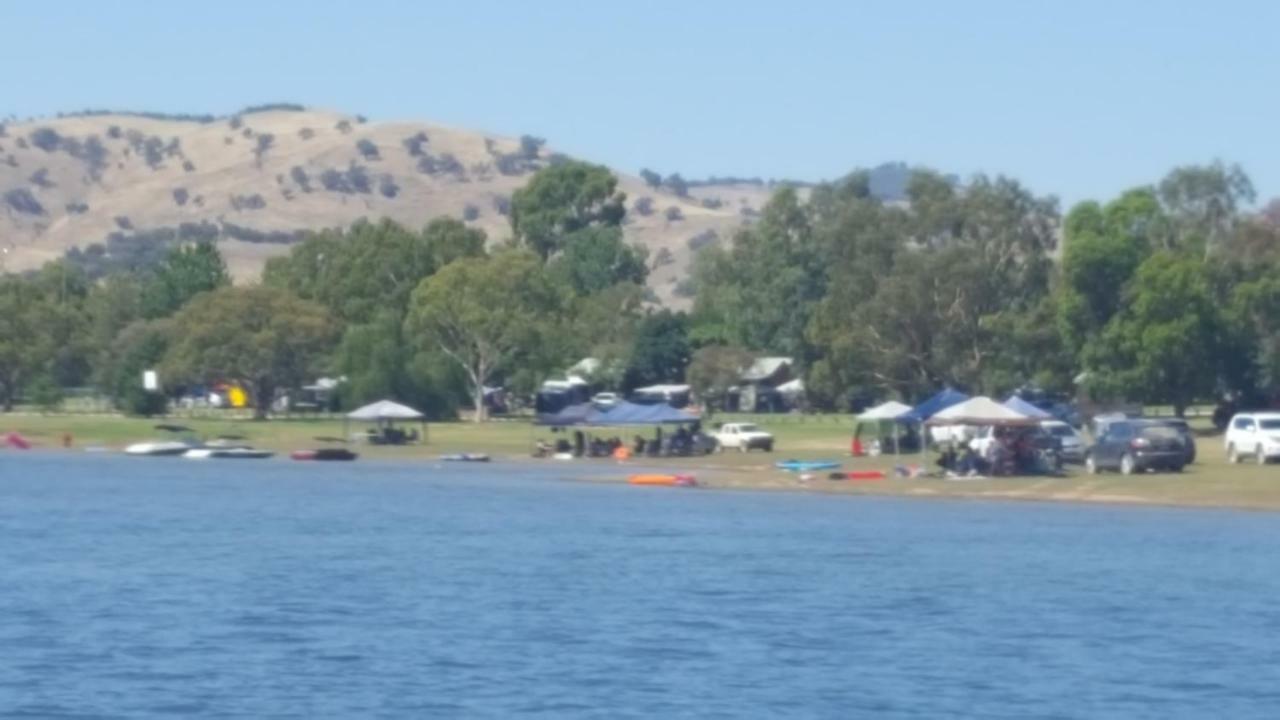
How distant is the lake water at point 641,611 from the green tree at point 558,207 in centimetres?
10582

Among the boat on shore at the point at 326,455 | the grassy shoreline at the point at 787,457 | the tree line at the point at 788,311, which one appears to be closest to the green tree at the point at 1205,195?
the tree line at the point at 788,311

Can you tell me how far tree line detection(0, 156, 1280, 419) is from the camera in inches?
3853

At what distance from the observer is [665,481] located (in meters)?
75.2

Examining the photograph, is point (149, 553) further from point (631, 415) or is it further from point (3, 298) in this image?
point (3, 298)

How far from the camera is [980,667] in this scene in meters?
32.0

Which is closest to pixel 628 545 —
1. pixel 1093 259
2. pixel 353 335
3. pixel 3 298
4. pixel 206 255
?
pixel 1093 259

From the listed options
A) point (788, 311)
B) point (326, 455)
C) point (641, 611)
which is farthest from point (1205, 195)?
point (641, 611)

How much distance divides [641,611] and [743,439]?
51.7m

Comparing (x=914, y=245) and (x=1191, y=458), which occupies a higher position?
(x=914, y=245)

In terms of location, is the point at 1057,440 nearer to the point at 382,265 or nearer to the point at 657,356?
the point at 382,265

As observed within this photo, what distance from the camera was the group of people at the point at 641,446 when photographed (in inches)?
3546

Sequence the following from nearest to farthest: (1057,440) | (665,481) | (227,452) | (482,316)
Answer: (1057,440) < (665,481) < (227,452) < (482,316)

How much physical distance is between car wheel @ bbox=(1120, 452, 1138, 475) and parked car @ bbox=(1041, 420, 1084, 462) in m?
4.13

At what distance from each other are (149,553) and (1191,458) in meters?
30.6
